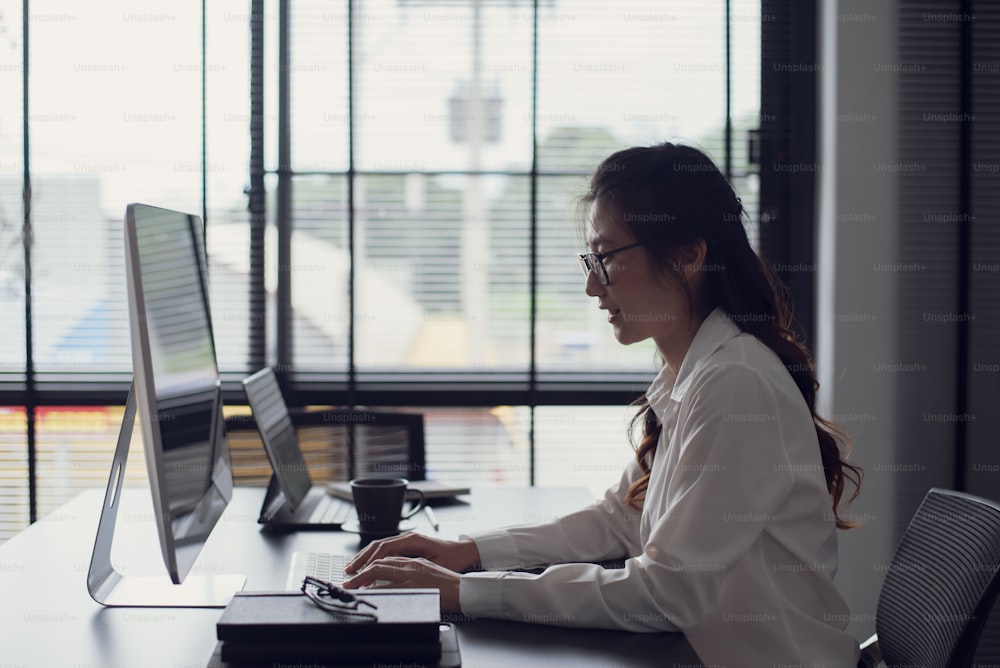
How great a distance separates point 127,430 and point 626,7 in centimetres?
236

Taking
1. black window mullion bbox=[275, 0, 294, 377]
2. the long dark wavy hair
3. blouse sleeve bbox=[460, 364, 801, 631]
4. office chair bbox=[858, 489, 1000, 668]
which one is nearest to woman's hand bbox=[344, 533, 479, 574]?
blouse sleeve bbox=[460, 364, 801, 631]

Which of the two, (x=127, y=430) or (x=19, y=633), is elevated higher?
(x=127, y=430)

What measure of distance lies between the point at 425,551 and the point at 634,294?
0.55 metres

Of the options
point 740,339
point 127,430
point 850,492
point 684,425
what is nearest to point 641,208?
point 740,339

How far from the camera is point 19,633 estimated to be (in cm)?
115

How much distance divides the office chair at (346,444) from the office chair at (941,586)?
131cm

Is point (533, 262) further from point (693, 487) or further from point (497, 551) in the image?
point (693, 487)

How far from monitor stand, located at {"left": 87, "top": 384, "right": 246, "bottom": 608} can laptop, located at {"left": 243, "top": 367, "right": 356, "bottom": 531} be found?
0.37m

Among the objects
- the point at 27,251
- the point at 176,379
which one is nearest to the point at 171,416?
the point at 176,379

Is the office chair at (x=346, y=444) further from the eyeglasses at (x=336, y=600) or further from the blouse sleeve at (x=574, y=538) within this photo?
the eyeglasses at (x=336, y=600)

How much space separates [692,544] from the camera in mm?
1210

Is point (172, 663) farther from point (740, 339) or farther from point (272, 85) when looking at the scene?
point (272, 85)

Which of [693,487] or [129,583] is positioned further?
[129,583]

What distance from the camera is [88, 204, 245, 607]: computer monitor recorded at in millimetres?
1128
